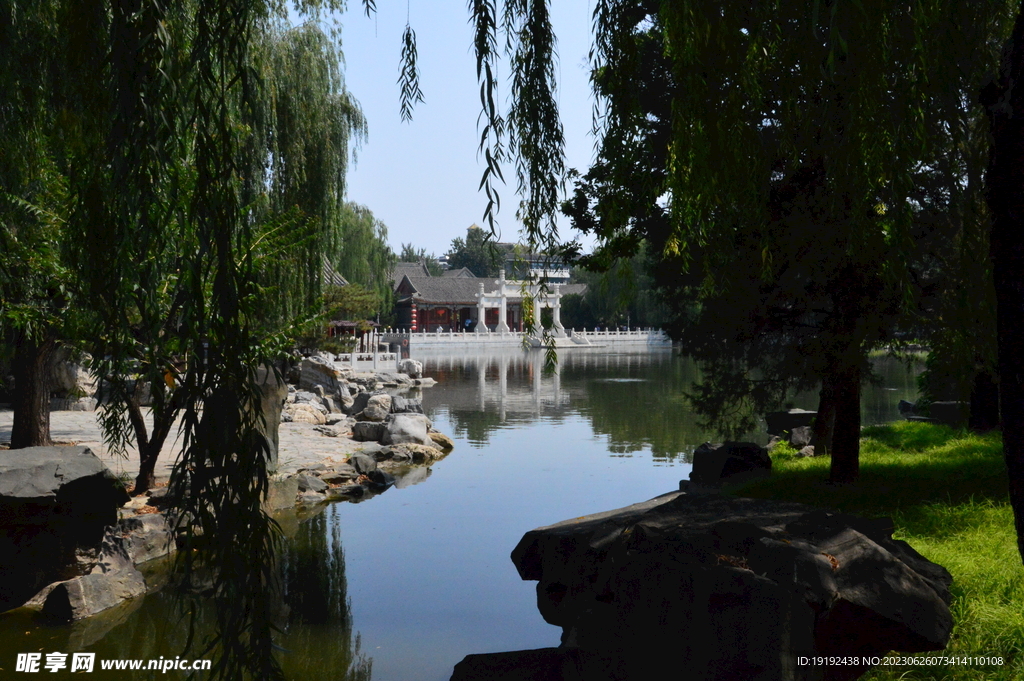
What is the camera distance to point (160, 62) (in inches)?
67.6

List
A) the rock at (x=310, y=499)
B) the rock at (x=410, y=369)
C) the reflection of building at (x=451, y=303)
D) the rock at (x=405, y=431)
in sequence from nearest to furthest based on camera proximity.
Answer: the rock at (x=310, y=499) < the rock at (x=405, y=431) < the rock at (x=410, y=369) < the reflection of building at (x=451, y=303)

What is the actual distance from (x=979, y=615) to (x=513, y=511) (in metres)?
6.31

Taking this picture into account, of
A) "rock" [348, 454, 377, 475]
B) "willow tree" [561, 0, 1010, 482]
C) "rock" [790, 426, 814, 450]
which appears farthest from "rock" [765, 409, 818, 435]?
"willow tree" [561, 0, 1010, 482]

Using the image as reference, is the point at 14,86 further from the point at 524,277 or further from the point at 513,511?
the point at 513,511

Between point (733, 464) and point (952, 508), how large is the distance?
2.77 m

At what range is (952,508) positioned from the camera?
586 centimetres

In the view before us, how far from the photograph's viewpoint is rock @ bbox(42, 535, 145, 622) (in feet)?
19.8

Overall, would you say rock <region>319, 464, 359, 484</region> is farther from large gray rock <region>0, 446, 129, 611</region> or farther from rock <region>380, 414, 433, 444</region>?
large gray rock <region>0, 446, 129, 611</region>

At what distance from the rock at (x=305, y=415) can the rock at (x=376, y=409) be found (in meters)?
0.76

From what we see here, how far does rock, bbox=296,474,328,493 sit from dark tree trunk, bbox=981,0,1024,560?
9.06 meters

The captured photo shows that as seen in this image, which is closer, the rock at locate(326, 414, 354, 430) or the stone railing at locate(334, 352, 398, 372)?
the rock at locate(326, 414, 354, 430)

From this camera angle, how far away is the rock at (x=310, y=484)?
10.3 metres

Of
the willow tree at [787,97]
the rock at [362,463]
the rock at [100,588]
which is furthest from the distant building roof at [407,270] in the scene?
the willow tree at [787,97]

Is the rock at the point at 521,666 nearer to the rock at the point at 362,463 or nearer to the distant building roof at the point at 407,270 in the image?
the rock at the point at 362,463
